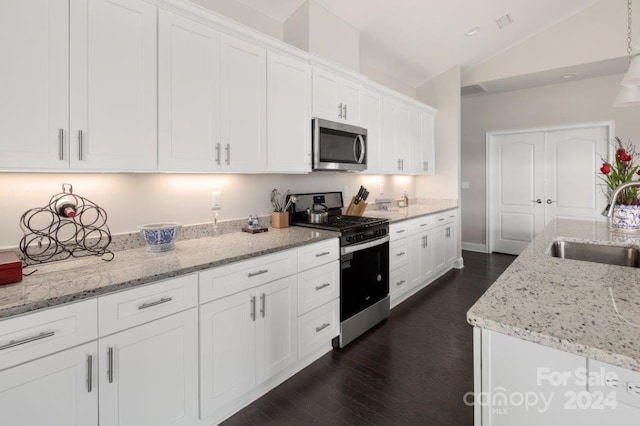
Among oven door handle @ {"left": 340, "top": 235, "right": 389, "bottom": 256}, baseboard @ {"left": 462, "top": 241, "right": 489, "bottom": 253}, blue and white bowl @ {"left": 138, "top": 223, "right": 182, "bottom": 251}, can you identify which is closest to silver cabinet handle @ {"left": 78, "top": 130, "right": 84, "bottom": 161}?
blue and white bowl @ {"left": 138, "top": 223, "right": 182, "bottom": 251}

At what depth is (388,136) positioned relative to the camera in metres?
3.96

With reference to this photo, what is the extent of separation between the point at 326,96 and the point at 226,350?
2227 mm

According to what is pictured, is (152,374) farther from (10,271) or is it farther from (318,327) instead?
(318,327)

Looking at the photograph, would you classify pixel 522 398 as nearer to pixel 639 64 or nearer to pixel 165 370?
pixel 165 370

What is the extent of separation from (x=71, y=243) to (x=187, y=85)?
110 cm

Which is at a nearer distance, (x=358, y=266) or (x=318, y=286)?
(x=318, y=286)

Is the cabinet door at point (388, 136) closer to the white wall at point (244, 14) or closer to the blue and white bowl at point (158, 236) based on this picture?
the white wall at point (244, 14)

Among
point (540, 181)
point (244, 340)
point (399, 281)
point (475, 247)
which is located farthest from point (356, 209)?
point (540, 181)

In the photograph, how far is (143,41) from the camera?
69.2 inches

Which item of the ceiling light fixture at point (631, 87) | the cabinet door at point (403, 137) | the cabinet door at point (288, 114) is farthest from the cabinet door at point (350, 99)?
the ceiling light fixture at point (631, 87)

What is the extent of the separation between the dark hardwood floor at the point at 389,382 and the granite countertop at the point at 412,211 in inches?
41.4

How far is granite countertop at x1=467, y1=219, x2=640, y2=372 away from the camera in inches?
30.8

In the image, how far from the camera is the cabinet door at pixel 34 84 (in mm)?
1360

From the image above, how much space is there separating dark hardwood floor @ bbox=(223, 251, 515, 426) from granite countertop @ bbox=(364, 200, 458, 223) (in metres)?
1.05
